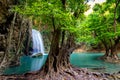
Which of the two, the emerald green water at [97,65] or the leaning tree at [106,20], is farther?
the leaning tree at [106,20]

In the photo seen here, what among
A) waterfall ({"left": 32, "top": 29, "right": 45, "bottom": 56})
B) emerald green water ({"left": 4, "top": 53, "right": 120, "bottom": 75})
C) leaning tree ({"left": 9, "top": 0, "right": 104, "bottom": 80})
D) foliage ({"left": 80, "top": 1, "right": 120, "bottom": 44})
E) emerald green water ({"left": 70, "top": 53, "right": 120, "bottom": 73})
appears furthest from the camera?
waterfall ({"left": 32, "top": 29, "right": 45, "bottom": 56})

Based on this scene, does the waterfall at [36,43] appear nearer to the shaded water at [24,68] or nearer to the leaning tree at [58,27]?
the shaded water at [24,68]

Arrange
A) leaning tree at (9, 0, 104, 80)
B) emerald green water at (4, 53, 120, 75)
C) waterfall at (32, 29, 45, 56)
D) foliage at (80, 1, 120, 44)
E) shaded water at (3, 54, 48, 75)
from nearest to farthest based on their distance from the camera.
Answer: leaning tree at (9, 0, 104, 80) < shaded water at (3, 54, 48, 75) < emerald green water at (4, 53, 120, 75) < foliage at (80, 1, 120, 44) < waterfall at (32, 29, 45, 56)

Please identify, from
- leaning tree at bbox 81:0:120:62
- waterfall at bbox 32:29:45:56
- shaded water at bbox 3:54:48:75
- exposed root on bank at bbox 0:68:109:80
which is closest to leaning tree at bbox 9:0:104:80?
exposed root on bank at bbox 0:68:109:80

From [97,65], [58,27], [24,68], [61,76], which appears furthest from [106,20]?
[61,76]

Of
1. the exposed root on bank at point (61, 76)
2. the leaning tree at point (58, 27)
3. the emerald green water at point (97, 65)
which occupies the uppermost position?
the leaning tree at point (58, 27)

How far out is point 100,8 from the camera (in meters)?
30.7

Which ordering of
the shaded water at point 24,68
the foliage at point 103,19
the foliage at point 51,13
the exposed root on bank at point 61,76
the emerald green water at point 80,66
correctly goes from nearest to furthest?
the foliage at point 51,13 → the exposed root on bank at point 61,76 → the shaded water at point 24,68 → the emerald green water at point 80,66 → the foliage at point 103,19

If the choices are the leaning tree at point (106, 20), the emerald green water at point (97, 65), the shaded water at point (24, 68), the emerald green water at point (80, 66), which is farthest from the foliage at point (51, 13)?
the leaning tree at point (106, 20)

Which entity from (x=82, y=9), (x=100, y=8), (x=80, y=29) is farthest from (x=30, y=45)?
(x=80, y=29)

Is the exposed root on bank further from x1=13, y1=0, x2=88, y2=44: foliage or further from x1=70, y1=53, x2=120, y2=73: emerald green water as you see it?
x1=70, y1=53, x2=120, y2=73: emerald green water

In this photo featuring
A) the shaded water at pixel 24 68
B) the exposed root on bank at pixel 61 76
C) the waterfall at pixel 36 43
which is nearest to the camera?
the exposed root on bank at pixel 61 76

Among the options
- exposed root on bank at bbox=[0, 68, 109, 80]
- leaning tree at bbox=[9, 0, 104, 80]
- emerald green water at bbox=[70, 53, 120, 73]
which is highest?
leaning tree at bbox=[9, 0, 104, 80]

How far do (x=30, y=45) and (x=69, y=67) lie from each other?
88.4ft
